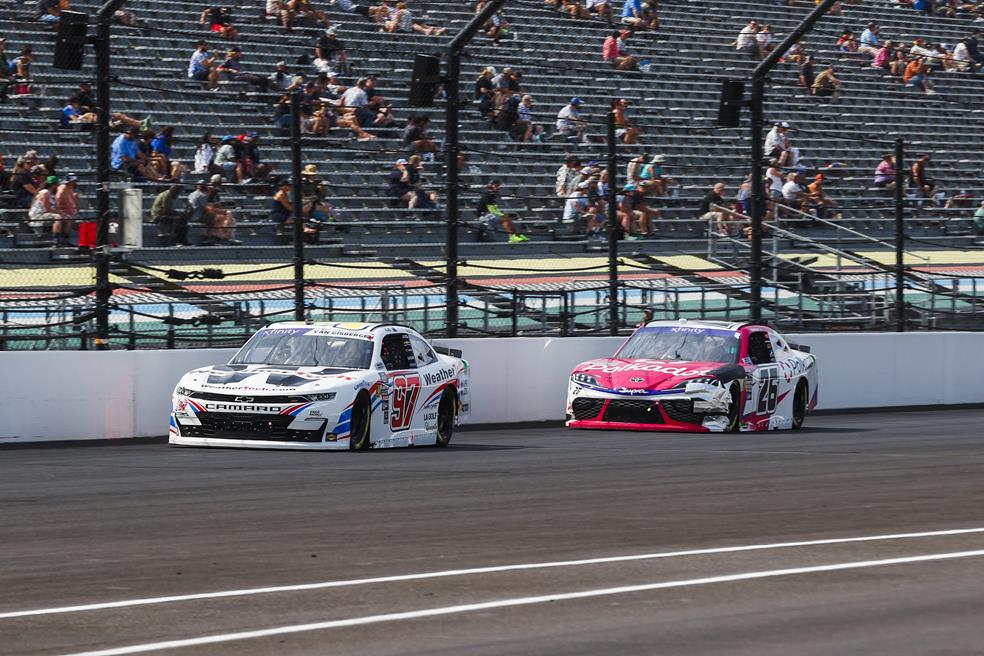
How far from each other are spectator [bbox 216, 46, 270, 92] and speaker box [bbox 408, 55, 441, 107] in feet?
20.5

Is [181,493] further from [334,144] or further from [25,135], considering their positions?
[334,144]

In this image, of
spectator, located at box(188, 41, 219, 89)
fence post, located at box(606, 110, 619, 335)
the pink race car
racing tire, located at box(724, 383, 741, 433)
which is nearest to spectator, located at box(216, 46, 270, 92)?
spectator, located at box(188, 41, 219, 89)

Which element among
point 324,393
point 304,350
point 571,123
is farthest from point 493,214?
point 324,393

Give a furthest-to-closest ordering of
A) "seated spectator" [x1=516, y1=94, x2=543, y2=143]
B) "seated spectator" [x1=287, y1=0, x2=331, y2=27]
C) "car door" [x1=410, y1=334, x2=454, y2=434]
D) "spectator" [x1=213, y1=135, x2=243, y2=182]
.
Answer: "seated spectator" [x1=287, y1=0, x2=331, y2=27] < "seated spectator" [x1=516, y1=94, x2=543, y2=143] < "spectator" [x1=213, y1=135, x2=243, y2=182] < "car door" [x1=410, y1=334, x2=454, y2=434]

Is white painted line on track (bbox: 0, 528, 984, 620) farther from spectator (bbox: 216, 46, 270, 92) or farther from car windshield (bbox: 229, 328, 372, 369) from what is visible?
spectator (bbox: 216, 46, 270, 92)

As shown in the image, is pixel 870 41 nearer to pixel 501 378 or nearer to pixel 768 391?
pixel 768 391

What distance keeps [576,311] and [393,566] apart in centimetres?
1411

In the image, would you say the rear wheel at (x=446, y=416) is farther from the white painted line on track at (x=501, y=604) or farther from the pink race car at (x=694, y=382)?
the white painted line on track at (x=501, y=604)

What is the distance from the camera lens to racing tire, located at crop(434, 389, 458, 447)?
59.8 feet

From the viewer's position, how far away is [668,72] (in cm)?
3569

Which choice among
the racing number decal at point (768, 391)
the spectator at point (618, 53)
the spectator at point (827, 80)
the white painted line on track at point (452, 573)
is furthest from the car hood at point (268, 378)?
the spectator at point (827, 80)

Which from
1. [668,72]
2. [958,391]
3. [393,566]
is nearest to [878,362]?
[958,391]

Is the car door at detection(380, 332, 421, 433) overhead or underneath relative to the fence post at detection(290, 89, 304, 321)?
underneath

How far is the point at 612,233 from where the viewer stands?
75.2ft
